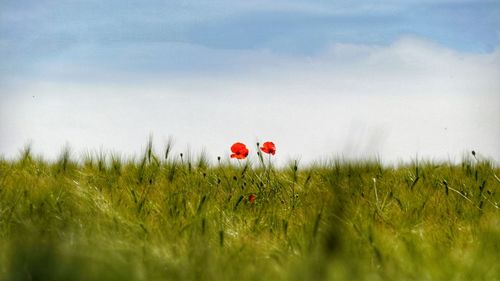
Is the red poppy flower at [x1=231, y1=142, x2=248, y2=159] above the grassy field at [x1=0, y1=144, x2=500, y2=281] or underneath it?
above

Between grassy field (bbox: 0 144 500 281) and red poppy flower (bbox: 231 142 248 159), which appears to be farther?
red poppy flower (bbox: 231 142 248 159)

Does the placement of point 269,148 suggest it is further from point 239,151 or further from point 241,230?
point 241,230

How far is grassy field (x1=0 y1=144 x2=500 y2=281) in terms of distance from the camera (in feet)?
5.16

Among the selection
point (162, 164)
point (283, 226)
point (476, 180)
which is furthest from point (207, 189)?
point (476, 180)

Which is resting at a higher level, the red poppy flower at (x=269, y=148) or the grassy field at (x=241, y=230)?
the red poppy flower at (x=269, y=148)

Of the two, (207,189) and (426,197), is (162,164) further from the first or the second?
(426,197)

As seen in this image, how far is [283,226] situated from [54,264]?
84 cm

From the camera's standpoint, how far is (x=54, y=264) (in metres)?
1.57

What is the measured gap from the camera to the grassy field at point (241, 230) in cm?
157

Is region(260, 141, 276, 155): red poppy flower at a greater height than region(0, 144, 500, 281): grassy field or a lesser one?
greater

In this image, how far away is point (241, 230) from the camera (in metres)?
2.16

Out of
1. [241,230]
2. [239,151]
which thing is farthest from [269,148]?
[241,230]

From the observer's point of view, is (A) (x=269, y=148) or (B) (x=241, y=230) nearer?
(B) (x=241, y=230)

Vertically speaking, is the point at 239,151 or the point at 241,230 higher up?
the point at 239,151
